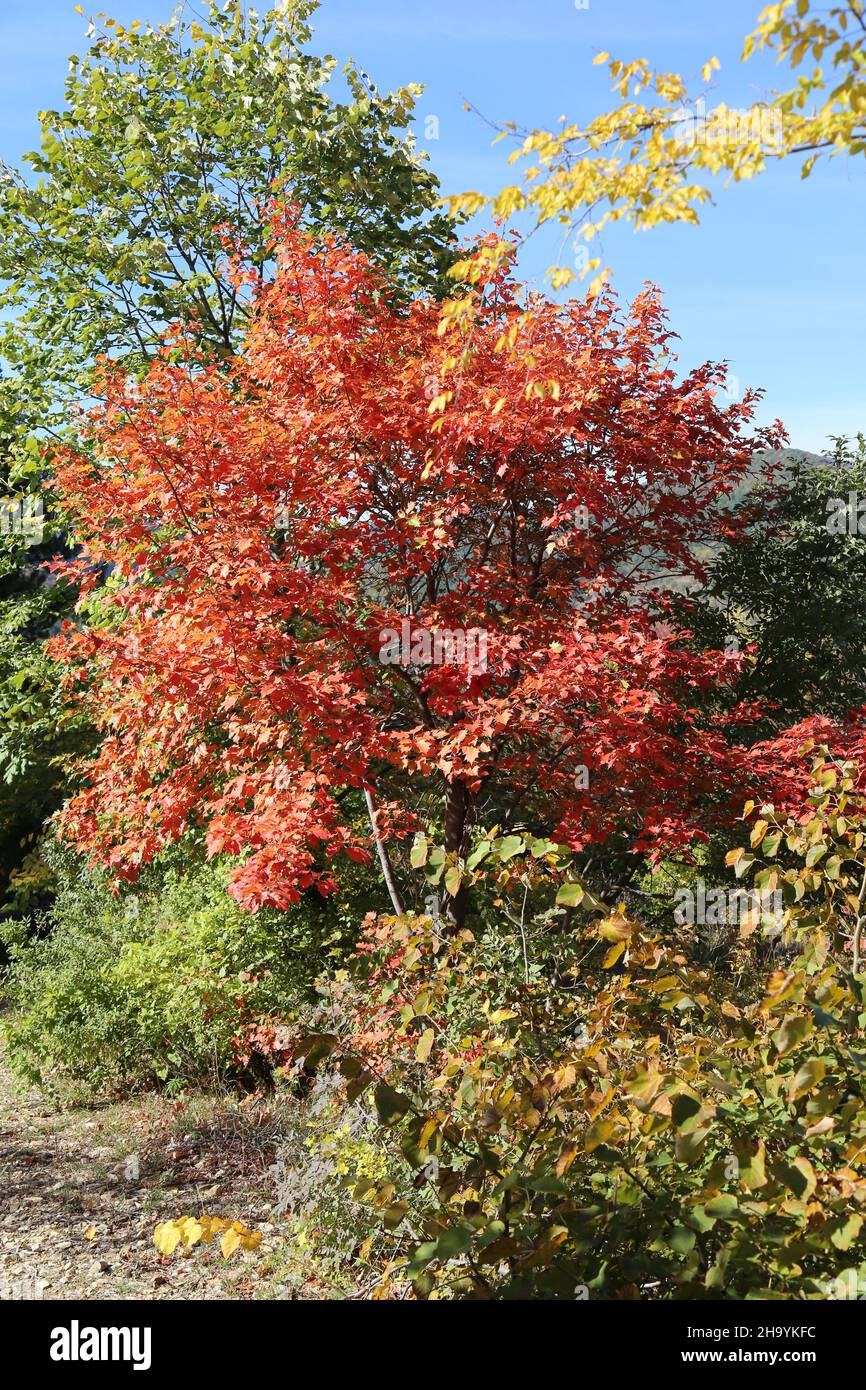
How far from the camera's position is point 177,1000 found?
25.8 ft

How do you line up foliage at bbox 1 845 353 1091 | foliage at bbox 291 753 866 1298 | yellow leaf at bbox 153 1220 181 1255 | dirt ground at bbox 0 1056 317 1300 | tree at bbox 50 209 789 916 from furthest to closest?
foliage at bbox 1 845 353 1091, tree at bbox 50 209 789 916, dirt ground at bbox 0 1056 317 1300, yellow leaf at bbox 153 1220 181 1255, foliage at bbox 291 753 866 1298

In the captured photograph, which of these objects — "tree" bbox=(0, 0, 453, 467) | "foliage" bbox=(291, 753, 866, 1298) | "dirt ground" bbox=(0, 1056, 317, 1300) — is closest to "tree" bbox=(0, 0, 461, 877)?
"tree" bbox=(0, 0, 453, 467)

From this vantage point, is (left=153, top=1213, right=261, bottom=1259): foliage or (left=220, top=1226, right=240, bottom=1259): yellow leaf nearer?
(left=153, top=1213, right=261, bottom=1259): foliage

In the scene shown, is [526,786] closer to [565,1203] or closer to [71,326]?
[565,1203]

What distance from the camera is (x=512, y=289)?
7.46 m

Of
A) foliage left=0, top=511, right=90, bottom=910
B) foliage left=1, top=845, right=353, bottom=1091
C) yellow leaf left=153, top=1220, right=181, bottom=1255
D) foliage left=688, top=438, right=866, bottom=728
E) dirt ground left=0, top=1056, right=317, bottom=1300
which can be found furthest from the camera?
foliage left=0, top=511, right=90, bottom=910

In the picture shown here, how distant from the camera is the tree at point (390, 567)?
6.13m

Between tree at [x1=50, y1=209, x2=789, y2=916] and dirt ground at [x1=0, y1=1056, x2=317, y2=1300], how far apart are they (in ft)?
5.87

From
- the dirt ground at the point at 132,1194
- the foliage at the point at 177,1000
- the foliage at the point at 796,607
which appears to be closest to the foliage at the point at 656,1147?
the dirt ground at the point at 132,1194

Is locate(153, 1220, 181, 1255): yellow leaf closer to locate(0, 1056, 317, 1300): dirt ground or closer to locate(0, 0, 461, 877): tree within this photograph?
locate(0, 1056, 317, 1300): dirt ground

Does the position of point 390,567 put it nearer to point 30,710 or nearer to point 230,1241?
point 230,1241

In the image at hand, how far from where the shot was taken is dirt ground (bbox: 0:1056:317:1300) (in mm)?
5344

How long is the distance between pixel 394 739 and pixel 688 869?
21.4 feet

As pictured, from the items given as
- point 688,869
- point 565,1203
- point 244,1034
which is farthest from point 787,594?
point 565,1203
